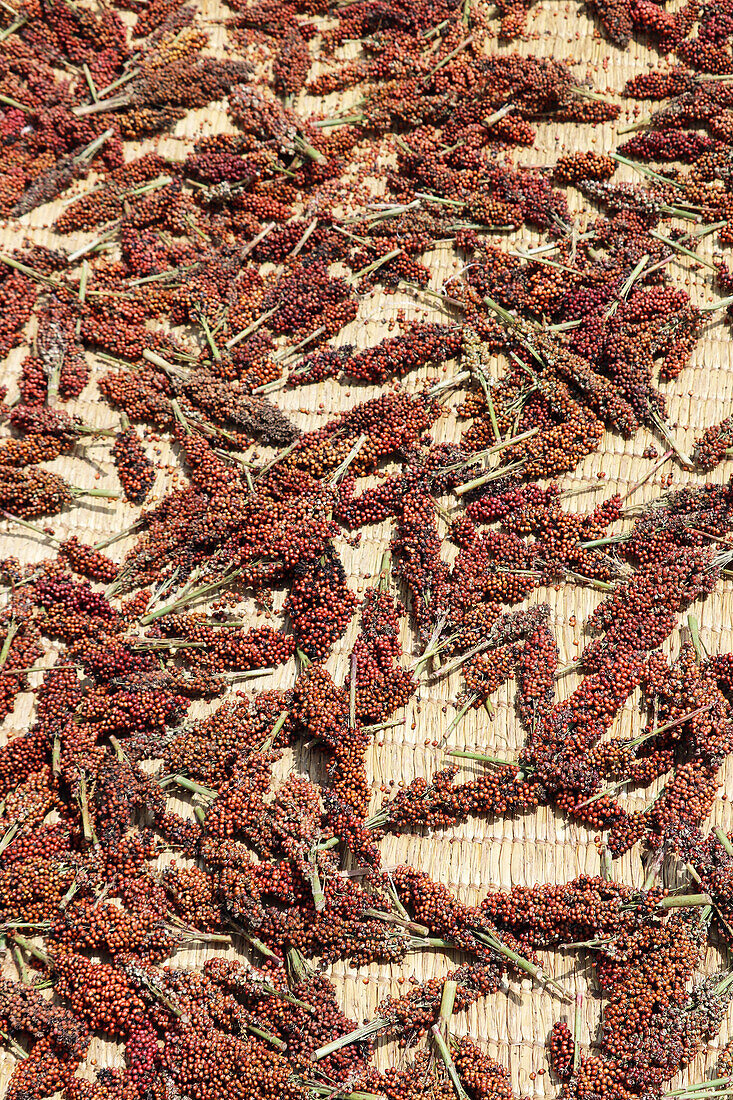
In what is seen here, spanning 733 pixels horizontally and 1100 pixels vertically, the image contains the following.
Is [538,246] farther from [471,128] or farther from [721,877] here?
[721,877]

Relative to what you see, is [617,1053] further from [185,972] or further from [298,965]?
[185,972]

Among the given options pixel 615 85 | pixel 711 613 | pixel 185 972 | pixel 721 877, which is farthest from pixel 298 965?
pixel 615 85

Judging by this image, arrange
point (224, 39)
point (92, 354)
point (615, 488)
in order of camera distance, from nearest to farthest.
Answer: point (615, 488) → point (92, 354) → point (224, 39)

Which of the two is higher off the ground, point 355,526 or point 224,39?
point 224,39

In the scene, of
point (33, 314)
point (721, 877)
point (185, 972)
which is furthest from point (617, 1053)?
point (33, 314)

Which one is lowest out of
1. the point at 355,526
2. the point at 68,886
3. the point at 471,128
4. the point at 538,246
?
the point at 68,886

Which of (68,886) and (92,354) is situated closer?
(68,886)

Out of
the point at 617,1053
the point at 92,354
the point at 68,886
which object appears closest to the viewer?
the point at 617,1053
